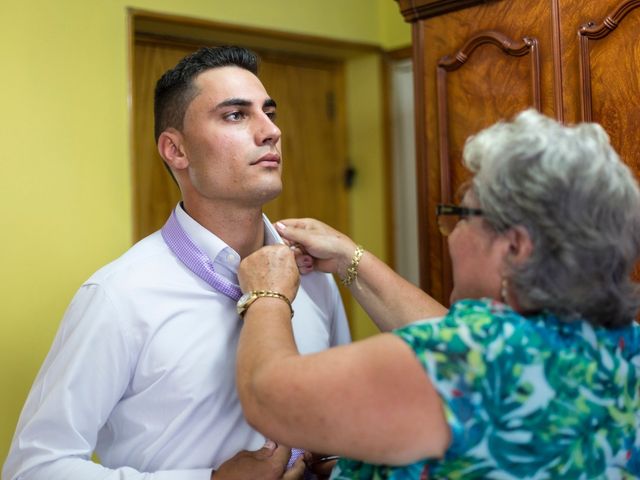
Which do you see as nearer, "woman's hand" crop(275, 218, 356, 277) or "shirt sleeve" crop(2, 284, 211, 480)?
"shirt sleeve" crop(2, 284, 211, 480)

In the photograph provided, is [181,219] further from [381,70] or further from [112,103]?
[381,70]

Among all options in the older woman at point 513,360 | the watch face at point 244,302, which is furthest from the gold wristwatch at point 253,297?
the older woman at point 513,360

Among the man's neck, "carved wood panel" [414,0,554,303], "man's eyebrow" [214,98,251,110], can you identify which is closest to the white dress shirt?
the man's neck

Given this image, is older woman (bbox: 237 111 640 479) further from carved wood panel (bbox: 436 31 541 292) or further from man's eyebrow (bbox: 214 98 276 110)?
carved wood panel (bbox: 436 31 541 292)

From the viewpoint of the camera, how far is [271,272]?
1598 millimetres

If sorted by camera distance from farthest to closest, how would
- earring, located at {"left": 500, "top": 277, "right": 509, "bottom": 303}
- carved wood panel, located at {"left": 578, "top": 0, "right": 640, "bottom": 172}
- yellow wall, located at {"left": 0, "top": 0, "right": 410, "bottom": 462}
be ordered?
yellow wall, located at {"left": 0, "top": 0, "right": 410, "bottom": 462}
carved wood panel, located at {"left": 578, "top": 0, "right": 640, "bottom": 172}
earring, located at {"left": 500, "top": 277, "right": 509, "bottom": 303}

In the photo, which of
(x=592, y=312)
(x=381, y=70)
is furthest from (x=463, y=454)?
(x=381, y=70)

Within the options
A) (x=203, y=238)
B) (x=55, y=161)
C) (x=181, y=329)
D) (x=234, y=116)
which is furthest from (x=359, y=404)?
(x=55, y=161)

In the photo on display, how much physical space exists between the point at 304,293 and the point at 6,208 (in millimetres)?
1090

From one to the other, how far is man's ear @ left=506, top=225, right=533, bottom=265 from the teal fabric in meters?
0.07

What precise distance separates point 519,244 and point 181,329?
27.1 inches

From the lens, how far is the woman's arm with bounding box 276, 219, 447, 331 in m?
1.87

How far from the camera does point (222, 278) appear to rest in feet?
5.74

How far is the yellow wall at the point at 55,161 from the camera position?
257 centimetres
